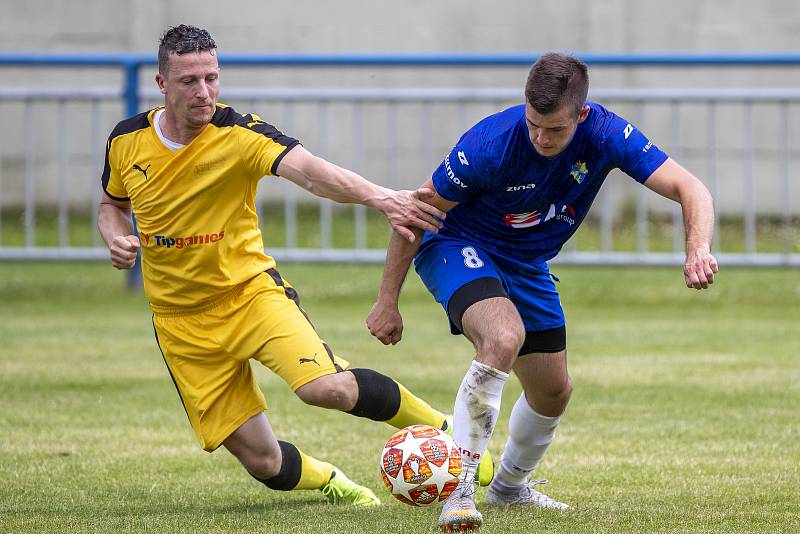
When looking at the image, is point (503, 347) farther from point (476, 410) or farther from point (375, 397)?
point (375, 397)

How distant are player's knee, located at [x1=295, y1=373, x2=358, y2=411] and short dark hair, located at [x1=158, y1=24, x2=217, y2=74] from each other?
133 centimetres

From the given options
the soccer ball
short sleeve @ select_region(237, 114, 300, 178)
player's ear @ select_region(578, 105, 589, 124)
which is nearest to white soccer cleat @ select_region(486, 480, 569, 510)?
the soccer ball

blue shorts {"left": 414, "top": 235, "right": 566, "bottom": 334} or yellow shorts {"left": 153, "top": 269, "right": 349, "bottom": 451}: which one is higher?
blue shorts {"left": 414, "top": 235, "right": 566, "bottom": 334}

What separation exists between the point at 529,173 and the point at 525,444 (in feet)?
3.68

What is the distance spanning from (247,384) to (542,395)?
3.85ft

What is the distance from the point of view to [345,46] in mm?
17984

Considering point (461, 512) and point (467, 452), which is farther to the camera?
point (467, 452)

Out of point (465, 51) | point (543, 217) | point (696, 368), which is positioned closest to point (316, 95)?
point (696, 368)

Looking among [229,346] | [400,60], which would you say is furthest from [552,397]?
[400,60]

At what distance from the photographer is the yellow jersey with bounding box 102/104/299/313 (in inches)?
212

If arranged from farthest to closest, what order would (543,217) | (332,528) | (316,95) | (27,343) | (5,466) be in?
1. (316,95)
2. (27,343)
3. (5,466)
4. (543,217)
5. (332,528)

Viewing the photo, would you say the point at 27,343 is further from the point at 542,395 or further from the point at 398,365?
the point at 542,395

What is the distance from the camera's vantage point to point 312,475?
5.60 metres

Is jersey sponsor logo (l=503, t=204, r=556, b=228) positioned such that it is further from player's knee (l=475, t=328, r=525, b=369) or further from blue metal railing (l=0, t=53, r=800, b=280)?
blue metal railing (l=0, t=53, r=800, b=280)
